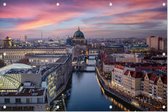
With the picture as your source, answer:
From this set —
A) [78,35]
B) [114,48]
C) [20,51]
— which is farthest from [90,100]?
[114,48]

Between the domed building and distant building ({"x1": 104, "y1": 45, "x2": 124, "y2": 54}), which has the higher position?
the domed building

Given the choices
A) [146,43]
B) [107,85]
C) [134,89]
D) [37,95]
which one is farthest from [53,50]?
[37,95]

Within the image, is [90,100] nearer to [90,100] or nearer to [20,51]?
[90,100]

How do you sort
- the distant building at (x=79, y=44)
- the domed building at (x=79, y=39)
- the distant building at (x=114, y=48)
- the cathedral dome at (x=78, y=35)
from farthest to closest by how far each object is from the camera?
the distant building at (x=114, y=48) → the distant building at (x=79, y=44) → the domed building at (x=79, y=39) → the cathedral dome at (x=78, y=35)

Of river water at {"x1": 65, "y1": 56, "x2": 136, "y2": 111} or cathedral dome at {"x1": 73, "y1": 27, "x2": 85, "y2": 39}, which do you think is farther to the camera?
cathedral dome at {"x1": 73, "y1": 27, "x2": 85, "y2": 39}

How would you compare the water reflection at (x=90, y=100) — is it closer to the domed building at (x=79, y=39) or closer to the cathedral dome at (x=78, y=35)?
the cathedral dome at (x=78, y=35)

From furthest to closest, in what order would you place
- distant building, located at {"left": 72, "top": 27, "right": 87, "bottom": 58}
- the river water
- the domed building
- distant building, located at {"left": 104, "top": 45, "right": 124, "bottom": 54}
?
1. distant building, located at {"left": 104, "top": 45, "right": 124, "bottom": 54}
2. distant building, located at {"left": 72, "top": 27, "right": 87, "bottom": 58}
3. the domed building
4. the river water

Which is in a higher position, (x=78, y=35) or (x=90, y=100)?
(x=78, y=35)

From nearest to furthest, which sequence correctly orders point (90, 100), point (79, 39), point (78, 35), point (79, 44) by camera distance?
point (90, 100)
point (78, 35)
point (79, 39)
point (79, 44)

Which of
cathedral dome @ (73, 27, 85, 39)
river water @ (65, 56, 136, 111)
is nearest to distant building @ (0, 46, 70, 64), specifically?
cathedral dome @ (73, 27, 85, 39)

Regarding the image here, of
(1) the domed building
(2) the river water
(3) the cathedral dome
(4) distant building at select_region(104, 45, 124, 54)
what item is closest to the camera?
(2) the river water

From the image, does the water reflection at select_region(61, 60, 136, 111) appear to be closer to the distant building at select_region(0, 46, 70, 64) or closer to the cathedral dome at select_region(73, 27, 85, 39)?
the distant building at select_region(0, 46, 70, 64)

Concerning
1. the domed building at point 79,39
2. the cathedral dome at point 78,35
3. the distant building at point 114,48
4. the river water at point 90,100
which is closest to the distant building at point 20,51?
the cathedral dome at point 78,35
